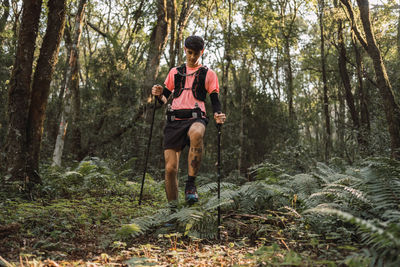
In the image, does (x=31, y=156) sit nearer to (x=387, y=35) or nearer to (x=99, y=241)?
(x=99, y=241)

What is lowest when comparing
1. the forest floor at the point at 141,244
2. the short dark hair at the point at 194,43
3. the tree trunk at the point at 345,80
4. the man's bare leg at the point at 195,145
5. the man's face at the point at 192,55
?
the forest floor at the point at 141,244

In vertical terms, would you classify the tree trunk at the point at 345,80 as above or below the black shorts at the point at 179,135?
above

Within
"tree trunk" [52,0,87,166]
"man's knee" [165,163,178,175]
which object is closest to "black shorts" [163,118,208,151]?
"man's knee" [165,163,178,175]

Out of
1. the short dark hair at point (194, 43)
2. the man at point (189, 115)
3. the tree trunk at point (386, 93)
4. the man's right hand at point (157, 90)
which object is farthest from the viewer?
the tree trunk at point (386, 93)

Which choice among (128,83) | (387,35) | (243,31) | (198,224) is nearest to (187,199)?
(198,224)

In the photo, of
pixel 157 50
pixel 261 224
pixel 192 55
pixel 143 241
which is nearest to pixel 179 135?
pixel 192 55

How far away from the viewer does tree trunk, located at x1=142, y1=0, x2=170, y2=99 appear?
11734 millimetres

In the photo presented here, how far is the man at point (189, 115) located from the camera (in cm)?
422

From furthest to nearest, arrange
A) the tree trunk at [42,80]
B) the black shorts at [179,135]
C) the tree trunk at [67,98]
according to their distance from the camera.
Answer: the tree trunk at [67,98], the tree trunk at [42,80], the black shorts at [179,135]

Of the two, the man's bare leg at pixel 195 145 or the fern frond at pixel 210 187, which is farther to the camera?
the fern frond at pixel 210 187

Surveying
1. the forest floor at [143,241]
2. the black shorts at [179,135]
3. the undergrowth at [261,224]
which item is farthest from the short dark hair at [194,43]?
the forest floor at [143,241]

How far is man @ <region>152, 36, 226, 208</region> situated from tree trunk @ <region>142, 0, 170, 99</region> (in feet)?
24.1

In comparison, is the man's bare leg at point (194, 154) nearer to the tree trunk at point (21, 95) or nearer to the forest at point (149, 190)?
the forest at point (149, 190)

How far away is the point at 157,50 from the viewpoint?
38.8 ft
